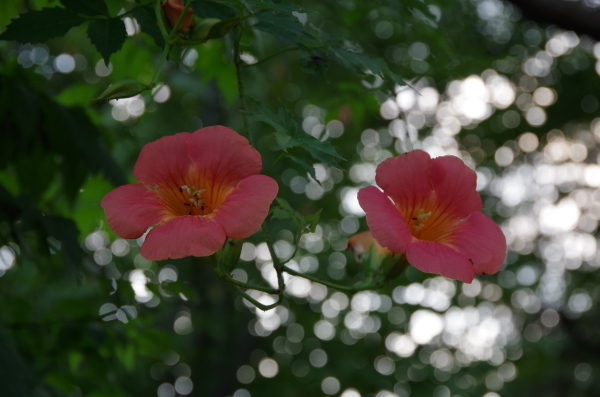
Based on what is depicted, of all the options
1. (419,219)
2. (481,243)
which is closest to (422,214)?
(419,219)

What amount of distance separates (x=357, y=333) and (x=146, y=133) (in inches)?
122

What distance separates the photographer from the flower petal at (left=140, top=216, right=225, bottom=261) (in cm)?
74

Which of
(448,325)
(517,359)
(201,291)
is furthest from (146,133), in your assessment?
(517,359)

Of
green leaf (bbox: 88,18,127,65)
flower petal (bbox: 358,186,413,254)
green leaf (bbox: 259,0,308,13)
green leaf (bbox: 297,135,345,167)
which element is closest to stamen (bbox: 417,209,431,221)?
flower petal (bbox: 358,186,413,254)

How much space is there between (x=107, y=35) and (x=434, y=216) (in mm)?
798

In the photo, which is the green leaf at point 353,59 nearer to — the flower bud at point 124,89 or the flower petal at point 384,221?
the flower petal at point 384,221

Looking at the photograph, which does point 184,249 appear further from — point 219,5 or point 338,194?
point 338,194

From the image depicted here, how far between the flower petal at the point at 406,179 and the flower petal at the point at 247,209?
247 mm

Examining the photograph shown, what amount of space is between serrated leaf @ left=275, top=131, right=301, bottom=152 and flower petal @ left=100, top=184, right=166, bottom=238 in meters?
0.25

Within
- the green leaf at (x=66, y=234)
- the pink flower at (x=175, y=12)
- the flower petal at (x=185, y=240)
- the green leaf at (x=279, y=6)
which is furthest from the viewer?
the green leaf at (x=66, y=234)

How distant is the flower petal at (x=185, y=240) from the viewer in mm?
744

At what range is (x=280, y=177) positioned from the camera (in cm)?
346

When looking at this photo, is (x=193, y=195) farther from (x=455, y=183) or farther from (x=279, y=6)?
(x=455, y=183)

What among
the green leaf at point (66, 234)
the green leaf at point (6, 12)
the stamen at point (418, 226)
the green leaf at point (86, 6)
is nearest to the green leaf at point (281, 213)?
the stamen at point (418, 226)
